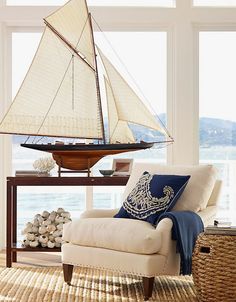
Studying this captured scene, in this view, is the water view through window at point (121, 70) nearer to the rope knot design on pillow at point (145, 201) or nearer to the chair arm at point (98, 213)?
the chair arm at point (98, 213)

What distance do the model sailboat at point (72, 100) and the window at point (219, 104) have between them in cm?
90

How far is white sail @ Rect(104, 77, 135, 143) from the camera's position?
17.3ft

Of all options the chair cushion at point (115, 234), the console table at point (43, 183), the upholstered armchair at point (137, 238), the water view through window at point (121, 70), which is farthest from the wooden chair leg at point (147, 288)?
the water view through window at point (121, 70)

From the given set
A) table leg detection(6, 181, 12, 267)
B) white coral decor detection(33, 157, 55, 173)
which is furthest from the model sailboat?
table leg detection(6, 181, 12, 267)

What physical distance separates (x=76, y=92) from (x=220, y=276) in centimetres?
213

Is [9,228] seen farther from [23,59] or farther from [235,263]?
[235,263]

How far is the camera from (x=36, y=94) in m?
5.21

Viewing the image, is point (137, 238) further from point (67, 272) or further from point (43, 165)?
point (43, 165)

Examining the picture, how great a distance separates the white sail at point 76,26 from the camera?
5.23 metres

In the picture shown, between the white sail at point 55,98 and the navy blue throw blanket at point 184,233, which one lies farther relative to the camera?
the white sail at point 55,98

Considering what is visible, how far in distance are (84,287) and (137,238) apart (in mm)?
606

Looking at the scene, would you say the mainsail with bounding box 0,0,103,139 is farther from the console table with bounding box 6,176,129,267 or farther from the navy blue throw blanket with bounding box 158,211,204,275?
the navy blue throw blanket with bounding box 158,211,204,275

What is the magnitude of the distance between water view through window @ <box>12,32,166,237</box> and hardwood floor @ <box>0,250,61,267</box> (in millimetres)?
369

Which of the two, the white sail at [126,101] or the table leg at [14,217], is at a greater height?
the white sail at [126,101]
